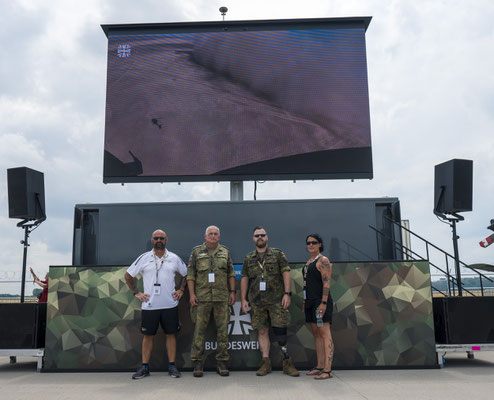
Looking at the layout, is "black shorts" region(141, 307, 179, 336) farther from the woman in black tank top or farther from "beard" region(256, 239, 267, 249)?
the woman in black tank top

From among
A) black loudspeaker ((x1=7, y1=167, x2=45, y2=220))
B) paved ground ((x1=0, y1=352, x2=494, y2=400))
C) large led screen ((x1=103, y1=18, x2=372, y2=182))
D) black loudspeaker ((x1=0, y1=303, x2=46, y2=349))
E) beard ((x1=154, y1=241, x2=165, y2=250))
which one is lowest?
paved ground ((x1=0, y1=352, x2=494, y2=400))

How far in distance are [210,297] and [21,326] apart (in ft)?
8.43

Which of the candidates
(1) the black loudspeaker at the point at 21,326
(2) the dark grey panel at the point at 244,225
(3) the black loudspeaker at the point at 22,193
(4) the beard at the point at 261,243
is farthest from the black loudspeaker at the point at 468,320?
(3) the black loudspeaker at the point at 22,193

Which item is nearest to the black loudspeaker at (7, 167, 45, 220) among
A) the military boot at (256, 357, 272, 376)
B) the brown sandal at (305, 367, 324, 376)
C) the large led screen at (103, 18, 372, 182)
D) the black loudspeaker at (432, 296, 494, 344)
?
the large led screen at (103, 18, 372, 182)

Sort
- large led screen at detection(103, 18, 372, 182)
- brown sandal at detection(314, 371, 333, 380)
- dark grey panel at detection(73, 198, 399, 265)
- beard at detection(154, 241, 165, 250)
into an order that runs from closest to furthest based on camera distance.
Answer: brown sandal at detection(314, 371, 333, 380) < beard at detection(154, 241, 165, 250) < dark grey panel at detection(73, 198, 399, 265) < large led screen at detection(103, 18, 372, 182)

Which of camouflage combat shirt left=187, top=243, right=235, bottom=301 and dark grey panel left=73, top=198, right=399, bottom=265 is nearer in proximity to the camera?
camouflage combat shirt left=187, top=243, right=235, bottom=301

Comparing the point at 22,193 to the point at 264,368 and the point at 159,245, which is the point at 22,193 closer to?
the point at 159,245

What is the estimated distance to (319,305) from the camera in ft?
15.3

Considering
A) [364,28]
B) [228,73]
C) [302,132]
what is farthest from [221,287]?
[364,28]

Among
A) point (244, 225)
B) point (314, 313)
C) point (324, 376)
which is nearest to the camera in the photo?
point (324, 376)

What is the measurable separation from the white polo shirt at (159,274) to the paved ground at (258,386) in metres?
0.83

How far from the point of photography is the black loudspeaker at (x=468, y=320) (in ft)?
17.5

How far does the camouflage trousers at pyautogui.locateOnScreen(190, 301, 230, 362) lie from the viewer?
191 inches

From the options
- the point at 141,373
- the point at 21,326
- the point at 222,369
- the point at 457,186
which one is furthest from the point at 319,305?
the point at 21,326
